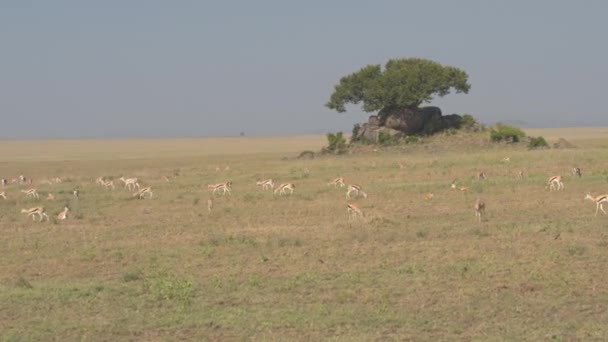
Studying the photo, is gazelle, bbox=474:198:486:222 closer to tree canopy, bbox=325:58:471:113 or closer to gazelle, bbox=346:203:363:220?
gazelle, bbox=346:203:363:220

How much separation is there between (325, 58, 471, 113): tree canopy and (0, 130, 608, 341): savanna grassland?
71.7 ft

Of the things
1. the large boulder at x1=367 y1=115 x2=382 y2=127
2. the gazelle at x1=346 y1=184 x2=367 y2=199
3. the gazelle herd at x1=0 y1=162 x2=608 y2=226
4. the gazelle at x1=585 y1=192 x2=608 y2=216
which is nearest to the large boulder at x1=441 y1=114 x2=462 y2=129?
the large boulder at x1=367 y1=115 x2=382 y2=127

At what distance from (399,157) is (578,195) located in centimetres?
1991

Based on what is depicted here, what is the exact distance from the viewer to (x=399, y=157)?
42938 mm

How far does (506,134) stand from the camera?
47.2m

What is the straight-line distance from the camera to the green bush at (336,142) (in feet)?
164

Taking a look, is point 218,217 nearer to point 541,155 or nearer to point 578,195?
point 578,195

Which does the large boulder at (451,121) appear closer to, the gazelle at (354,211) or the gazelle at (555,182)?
the gazelle at (555,182)

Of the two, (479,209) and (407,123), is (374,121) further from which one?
(479,209)

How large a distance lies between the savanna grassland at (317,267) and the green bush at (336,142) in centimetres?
2224

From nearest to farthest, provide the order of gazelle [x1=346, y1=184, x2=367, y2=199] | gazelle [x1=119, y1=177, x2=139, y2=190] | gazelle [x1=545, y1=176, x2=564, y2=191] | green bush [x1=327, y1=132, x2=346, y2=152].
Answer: gazelle [x1=545, y1=176, x2=564, y2=191]
gazelle [x1=346, y1=184, x2=367, y2=199]
gazelle [x1=119, y1=177, x2=139, y2=190]
green bush [x1=327, y1=132, x2=346, y2=152]

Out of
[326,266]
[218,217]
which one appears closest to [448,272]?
[326,266]

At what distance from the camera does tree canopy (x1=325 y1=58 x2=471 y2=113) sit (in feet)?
161

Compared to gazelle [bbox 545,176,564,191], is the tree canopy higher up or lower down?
higher up
